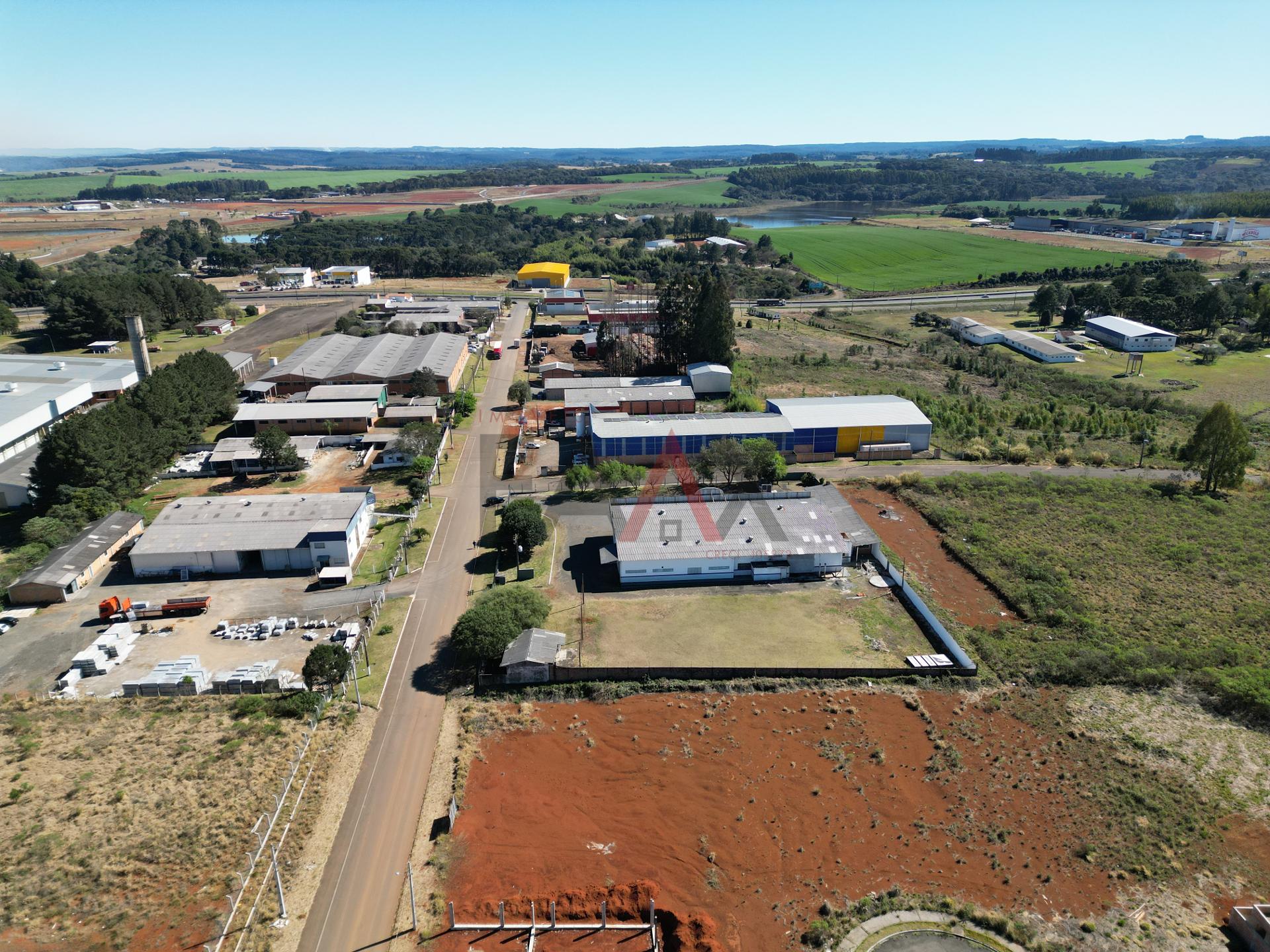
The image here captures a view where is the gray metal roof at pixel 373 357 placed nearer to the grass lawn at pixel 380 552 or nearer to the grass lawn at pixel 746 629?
the grass lawn at pixel 380 552

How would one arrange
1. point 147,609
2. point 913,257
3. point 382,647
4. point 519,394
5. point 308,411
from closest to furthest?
point 382,647
point 147,609
point 308,411
point 519,394
point 913,257

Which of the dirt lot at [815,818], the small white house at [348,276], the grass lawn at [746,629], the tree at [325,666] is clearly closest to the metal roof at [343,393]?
the grass lawn at [746,629]

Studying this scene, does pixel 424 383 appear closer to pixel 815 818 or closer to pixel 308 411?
pixel 308 411

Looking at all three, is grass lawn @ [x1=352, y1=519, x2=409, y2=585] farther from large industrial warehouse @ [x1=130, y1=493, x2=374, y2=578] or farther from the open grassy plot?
the open grassy plot

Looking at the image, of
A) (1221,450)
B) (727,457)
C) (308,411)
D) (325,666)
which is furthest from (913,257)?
(325,666)

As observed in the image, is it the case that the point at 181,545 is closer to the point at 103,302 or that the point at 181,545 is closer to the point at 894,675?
the point at 894,675

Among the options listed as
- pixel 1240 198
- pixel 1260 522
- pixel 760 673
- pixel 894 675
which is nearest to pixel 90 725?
pixel 760 673
